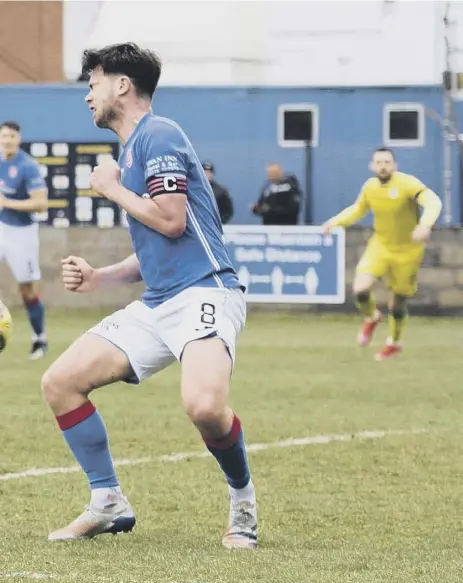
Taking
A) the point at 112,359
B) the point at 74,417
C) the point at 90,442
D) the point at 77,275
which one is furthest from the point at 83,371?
the point at 77,275

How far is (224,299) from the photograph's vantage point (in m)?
6.44

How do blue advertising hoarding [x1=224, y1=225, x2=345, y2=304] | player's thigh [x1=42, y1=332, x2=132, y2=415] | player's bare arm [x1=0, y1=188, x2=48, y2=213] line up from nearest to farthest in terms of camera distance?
player's thigh [x1=42, y1=332, x2=132, y2=415] < player's bare arm [x1=0, y1=188, x2=48, y2=213] < blue advertising hoarding [x1=224, y1=225, x2=345, y2=304]

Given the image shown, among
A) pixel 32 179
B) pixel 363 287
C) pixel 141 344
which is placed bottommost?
pixel 363 287

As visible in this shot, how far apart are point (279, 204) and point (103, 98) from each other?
16.7 m

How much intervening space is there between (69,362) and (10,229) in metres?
9.45

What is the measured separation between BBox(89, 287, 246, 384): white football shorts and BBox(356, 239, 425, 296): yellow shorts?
392 inches

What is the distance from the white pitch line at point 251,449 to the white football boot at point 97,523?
1675 mm

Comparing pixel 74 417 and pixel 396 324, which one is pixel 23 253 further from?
pixel 74 417

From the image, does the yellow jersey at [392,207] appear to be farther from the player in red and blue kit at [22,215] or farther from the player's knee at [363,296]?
the player in red and blue kit at [22,215]

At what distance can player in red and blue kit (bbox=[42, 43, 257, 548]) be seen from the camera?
20.6 ft

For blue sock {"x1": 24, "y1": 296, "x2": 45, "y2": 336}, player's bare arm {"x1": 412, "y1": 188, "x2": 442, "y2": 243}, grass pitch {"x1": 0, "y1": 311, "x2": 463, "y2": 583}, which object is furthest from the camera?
blue sock {"x1": 24, "y1": 296, "x2": 45, "y2": 336}

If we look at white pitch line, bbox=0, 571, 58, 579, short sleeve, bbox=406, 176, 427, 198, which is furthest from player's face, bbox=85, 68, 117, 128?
short sleeve, bbox=406, 176, 427, 198

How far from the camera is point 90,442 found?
6629mm

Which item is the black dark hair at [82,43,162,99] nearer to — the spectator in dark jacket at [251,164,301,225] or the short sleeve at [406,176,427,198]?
the short sleeve at [406,176,427,198]
